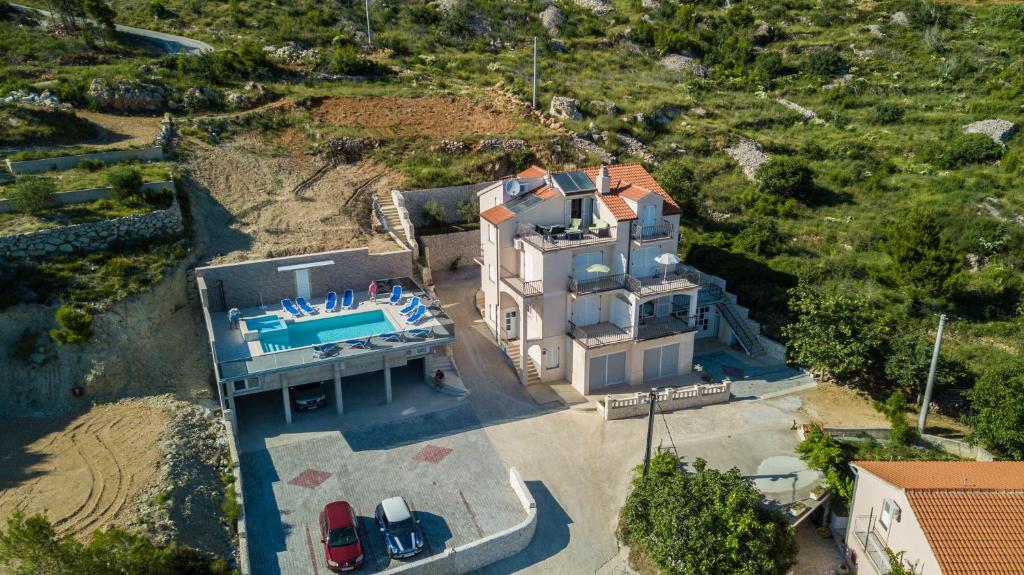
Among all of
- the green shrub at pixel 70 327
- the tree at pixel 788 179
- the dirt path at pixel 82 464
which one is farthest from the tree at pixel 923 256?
the green shrub at pixel 70 327

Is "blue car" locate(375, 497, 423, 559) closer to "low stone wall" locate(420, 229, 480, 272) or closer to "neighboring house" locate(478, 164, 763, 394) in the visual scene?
"neighboring house" locate(478, 164, 763, 394)

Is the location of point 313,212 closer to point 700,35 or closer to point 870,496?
point 870,496

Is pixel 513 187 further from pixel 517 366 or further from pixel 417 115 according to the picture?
pixel 417 115

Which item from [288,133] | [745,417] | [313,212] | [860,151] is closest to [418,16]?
[288,133]

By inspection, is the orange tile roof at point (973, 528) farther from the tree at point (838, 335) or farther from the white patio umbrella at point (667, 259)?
the white patio umbrella at point (667, 259)

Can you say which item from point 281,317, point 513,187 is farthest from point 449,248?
point 281,317

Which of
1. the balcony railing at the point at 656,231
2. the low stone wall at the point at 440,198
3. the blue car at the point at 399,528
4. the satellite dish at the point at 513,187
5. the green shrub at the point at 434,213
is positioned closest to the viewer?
the blue car at the point at 399,528
